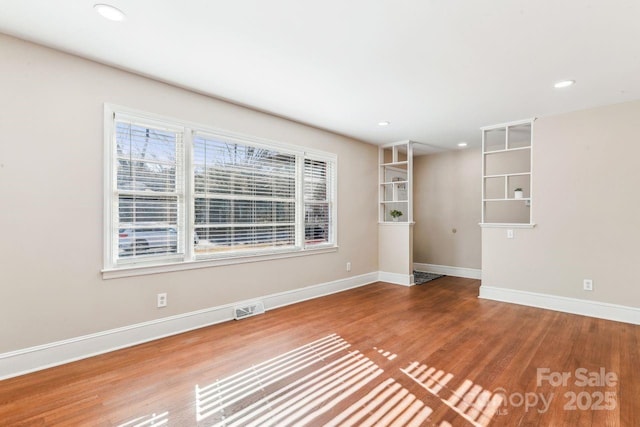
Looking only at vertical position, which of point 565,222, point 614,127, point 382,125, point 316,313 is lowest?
point 316,313

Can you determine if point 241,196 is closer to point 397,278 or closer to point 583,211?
point 397,278

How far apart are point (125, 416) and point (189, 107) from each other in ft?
9.11

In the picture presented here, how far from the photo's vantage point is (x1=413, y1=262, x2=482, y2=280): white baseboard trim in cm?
590

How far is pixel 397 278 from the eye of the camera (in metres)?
5.46

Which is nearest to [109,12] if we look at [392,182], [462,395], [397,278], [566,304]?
[462,395]

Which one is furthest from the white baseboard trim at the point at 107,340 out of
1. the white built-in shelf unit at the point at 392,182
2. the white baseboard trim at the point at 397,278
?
the white built-in shelf unit at the point at 392,182

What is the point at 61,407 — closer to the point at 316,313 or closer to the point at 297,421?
the point at 297,421

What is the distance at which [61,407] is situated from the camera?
1.92m

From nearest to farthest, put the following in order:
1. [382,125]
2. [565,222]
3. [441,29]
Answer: [441,29] < [565,222] < [382,125]

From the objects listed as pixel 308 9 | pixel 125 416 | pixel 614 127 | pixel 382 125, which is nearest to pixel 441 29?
pixel 308 9

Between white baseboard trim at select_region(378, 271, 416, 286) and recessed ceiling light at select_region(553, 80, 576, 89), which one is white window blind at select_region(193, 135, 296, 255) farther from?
recessed ceiling light at select_region(553, 80, 576, 89)

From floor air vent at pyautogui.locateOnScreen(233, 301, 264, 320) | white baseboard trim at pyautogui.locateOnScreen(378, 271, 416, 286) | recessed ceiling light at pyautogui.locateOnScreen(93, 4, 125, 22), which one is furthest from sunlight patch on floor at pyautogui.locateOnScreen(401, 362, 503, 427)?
recessed ceiling light at pyautogui.locateOnScreen(93, 4, 125, 22)

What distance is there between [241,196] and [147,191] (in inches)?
41.1

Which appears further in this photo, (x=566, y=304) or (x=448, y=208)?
(x=448, y=208)
